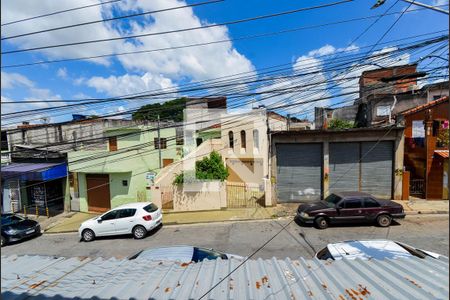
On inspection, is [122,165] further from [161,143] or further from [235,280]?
[235,280]

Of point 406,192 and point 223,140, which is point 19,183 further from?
point 406,192

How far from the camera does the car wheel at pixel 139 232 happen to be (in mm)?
11758

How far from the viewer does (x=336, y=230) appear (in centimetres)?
1129

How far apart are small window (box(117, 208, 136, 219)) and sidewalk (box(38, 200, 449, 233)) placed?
2.24m

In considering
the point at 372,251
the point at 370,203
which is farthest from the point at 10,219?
the point at 370,203

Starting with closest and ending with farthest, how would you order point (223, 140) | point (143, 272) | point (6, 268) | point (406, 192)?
point (143, 272)
point (6, 268)
point (406, 192)
point (223, 140)

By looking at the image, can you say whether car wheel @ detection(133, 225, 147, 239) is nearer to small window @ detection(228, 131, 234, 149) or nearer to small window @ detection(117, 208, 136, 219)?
small window @ detection(117, 208, 136, 219)

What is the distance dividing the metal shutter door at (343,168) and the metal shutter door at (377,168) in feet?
1.56

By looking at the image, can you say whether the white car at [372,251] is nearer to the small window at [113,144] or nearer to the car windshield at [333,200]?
the car windshield at [333,200]

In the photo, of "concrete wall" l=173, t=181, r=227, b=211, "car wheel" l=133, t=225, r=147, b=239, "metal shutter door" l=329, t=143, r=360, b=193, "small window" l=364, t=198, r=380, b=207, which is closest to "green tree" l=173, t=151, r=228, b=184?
"concrete wall" l=173, t=181, r=227, b=211

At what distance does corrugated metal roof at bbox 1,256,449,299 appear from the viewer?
3469 mm

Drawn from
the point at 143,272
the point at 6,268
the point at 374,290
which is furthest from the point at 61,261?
the point at 374,290

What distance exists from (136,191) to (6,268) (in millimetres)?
12456

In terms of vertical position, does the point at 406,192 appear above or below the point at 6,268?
below
